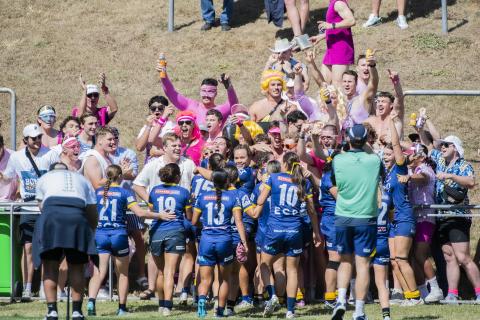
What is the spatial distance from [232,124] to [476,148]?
513 cm

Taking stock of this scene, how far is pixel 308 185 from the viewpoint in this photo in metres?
13.6

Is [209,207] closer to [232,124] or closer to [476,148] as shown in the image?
[232,124]

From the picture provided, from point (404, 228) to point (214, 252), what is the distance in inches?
98.8


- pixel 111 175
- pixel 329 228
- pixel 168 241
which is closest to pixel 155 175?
pixel 111 175

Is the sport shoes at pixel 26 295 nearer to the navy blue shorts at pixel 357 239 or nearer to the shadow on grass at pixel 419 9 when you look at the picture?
the navy blue shorts at pixel 357 239

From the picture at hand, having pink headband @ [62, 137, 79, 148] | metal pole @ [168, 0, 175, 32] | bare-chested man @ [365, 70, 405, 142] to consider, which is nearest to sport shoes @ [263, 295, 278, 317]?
bare-chested man @ [365, 70, 405, 142]

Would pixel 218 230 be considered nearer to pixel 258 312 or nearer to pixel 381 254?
pixel 258 312

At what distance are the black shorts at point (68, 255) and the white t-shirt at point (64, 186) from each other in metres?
0.55

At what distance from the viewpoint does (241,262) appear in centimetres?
1352

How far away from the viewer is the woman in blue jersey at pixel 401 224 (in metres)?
13.8

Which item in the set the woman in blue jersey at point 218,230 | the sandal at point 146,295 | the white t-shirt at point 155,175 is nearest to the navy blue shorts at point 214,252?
the woman in blue jersey at point 218,230

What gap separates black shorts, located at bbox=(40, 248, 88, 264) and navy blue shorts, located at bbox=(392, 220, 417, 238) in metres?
4.14

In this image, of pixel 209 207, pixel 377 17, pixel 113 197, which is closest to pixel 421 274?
pixel 209 207

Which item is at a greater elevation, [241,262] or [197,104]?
[197,104]
